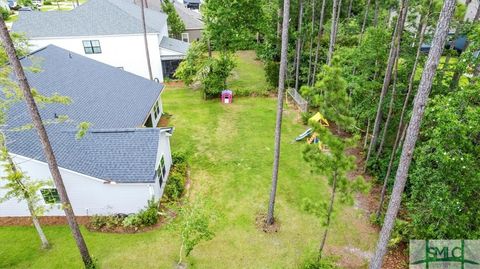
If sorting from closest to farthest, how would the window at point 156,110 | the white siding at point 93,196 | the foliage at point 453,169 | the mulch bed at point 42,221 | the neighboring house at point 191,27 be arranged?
1. the foliage at point 453,169
2. the white siding at point 93,196
3. the mulch bed at point 42,221
4. the window at point 156,110
5. the neighboring house at point 191,27

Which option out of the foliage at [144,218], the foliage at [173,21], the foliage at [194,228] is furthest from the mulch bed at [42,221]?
the foliage at [173,21]

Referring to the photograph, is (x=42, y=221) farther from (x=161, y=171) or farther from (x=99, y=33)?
(x=99, y=33)

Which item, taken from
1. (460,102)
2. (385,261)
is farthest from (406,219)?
(460,102)

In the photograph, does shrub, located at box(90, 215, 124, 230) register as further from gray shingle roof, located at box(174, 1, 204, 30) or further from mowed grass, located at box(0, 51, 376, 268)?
gray shingle roof, located at box(174, 1, 204, 30)

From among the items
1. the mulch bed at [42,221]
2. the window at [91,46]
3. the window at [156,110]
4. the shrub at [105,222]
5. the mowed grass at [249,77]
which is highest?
the window at [91,46]

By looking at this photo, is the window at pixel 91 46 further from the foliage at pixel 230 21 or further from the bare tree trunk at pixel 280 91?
A: the bare tree trunk at pixel 280 91

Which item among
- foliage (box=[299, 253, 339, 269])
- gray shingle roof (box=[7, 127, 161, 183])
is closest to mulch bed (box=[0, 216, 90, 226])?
gray shingle roof (box=[7, 127, 161, 183])
